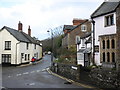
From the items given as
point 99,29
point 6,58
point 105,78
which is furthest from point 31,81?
point 6,58

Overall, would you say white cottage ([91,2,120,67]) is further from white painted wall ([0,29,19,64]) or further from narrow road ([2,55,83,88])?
white painted wall ([0,29,19,64])

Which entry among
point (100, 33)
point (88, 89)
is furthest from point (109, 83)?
point (100, 33)

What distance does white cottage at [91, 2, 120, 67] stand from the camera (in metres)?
16.3

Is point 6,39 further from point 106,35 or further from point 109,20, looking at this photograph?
point 106,35

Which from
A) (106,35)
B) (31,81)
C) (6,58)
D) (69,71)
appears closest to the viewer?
(106,35)

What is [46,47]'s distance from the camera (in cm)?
8569

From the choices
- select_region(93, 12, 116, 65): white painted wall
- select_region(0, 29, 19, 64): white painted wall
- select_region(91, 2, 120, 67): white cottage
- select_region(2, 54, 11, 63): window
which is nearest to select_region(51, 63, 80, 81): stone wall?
select_region(91, 2, 120, 67): white cottage

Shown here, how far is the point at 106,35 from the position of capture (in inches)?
659

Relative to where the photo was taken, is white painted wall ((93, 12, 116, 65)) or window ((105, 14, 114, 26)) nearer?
window ((105, 14, 114, 26))

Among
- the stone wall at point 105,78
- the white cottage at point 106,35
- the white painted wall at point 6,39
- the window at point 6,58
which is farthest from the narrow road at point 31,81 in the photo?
the white painted wall at point 6,39

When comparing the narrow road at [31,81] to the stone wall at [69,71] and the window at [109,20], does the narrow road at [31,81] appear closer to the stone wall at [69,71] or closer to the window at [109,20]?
the stone wall at [69,71]

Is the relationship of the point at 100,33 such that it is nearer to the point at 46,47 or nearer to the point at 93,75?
the point at 93,75

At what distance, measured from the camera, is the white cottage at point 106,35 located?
1630 centimetres

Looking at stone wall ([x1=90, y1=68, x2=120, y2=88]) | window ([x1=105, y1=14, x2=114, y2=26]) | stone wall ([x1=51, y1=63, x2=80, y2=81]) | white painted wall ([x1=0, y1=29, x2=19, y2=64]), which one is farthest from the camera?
white painted wall ([x1=0, y1=29, x2=19, y2=64])
